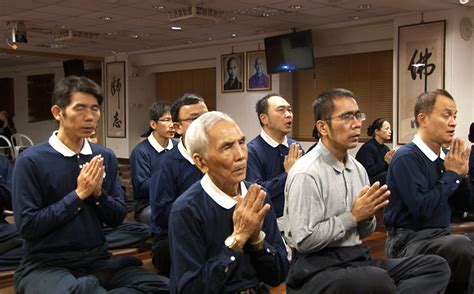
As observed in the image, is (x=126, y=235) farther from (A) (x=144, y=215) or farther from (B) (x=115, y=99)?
(B) (x=115, y=99)

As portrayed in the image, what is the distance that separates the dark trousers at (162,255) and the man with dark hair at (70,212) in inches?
15.7

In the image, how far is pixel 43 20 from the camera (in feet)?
29.5

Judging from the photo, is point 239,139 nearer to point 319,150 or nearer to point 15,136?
point 319,150

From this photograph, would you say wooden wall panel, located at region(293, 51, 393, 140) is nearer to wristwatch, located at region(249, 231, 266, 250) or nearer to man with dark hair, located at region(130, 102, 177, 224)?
man with dark hair, located at region(130, 102, 177, 224)

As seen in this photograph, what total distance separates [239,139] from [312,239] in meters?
0.56

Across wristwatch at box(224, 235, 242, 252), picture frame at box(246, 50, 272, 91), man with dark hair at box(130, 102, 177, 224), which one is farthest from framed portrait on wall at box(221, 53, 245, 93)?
wristwatch at box(224, 235, 242, 252)

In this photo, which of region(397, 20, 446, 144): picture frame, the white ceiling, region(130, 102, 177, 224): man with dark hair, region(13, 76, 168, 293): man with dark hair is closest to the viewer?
region(13, 76, 168, 293): man with dark hair

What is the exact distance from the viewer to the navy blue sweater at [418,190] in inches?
111

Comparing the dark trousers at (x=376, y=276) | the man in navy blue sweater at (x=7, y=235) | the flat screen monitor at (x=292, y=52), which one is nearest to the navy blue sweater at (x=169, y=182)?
the man in navy blue sweater at (x=7, y=235)

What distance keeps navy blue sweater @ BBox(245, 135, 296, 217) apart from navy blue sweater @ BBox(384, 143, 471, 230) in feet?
2.36

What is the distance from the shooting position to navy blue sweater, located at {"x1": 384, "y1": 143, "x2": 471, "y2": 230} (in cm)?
282

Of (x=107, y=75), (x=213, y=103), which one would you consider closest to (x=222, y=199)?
(x=213, y=103)

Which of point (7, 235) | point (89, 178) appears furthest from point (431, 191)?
point (7, 235)

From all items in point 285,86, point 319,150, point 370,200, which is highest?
point 285,86
